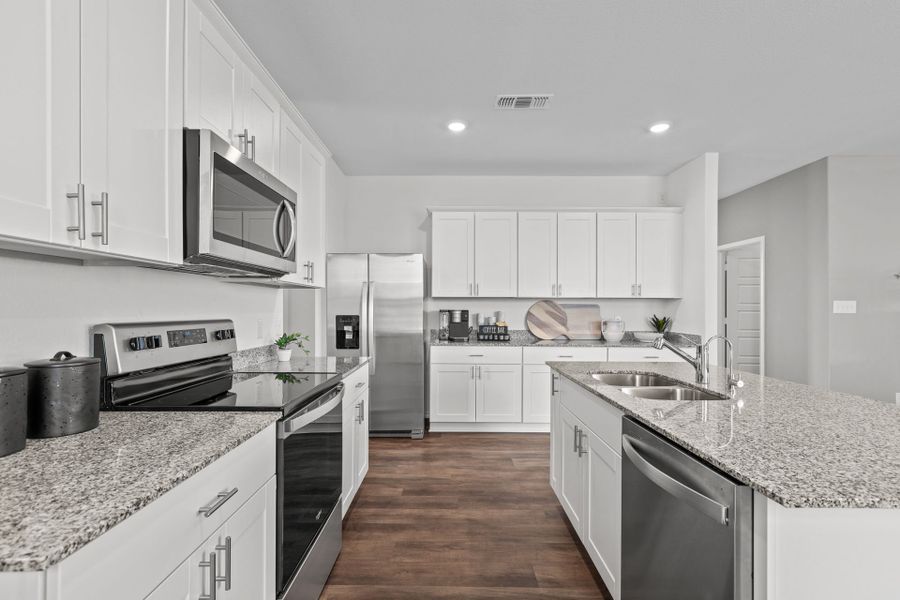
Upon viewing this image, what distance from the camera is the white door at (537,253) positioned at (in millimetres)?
4691

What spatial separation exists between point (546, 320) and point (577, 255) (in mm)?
768

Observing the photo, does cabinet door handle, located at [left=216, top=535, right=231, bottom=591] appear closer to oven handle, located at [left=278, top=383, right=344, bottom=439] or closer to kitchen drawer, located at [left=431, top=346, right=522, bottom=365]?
oven handle, located at [left=278, top=383, right=344, bottom=439]

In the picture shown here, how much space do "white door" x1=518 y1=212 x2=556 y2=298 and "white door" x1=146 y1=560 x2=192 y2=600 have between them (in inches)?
157

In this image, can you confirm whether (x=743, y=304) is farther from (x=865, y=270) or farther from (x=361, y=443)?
(x=361, y=443)

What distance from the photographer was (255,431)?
51.8 inches

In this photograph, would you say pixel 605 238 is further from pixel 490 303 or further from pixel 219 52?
pixel 219 52

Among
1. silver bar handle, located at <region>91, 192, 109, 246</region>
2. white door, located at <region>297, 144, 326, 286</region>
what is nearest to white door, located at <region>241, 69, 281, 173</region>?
white door, located at <region>297, 144, 326, 286</region>

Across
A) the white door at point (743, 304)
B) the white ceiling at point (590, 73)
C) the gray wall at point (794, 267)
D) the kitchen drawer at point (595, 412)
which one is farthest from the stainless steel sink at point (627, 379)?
the white door at point (743, 304)

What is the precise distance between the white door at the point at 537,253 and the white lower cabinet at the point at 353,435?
7.47ft

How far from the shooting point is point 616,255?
4.70 metres

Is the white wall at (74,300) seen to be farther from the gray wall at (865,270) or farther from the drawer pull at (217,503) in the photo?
the gray wall at (865,270)

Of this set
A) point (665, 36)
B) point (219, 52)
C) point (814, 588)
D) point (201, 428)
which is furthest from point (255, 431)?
point (665, 36)

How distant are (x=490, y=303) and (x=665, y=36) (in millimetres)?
3015

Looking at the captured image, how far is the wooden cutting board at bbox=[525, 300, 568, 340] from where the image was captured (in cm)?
496
